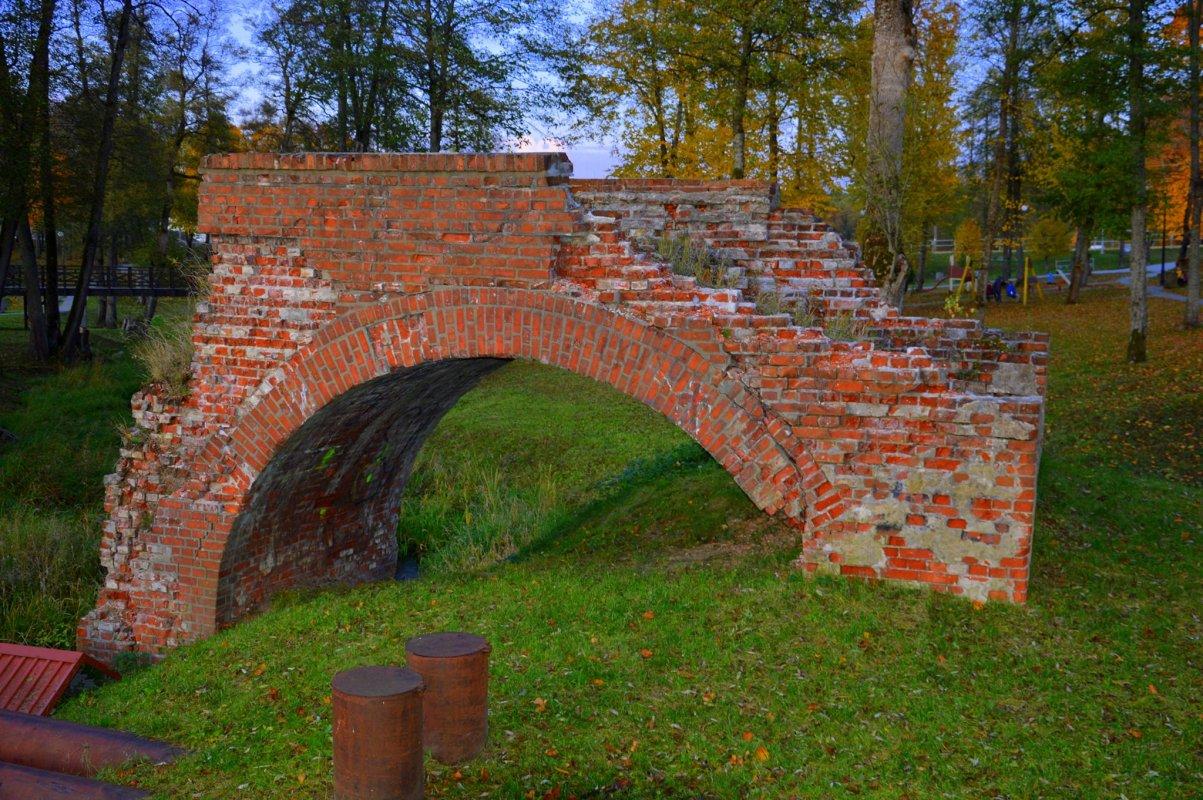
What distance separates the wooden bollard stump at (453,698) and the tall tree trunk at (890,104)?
755 centimetres

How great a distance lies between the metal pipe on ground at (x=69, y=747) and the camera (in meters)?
5.70

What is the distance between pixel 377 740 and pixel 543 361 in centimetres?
326

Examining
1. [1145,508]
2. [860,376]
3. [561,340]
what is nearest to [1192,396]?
[1145,508]

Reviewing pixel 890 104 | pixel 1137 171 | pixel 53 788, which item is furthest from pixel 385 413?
pixel 1137 171

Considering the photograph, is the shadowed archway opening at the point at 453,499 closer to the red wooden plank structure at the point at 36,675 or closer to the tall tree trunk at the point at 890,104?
the red wooden plank structure at the point at 36,675

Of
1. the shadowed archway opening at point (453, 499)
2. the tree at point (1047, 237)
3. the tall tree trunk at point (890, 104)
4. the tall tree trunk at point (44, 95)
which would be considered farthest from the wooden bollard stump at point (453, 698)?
the tree at point (1047, 237)

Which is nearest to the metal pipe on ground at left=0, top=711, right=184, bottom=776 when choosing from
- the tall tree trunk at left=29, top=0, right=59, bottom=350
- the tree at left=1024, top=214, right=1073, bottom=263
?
the tall tree trunk at left=29, top=0, right=59, bottom=350

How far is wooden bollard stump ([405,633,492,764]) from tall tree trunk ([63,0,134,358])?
19.3 meters

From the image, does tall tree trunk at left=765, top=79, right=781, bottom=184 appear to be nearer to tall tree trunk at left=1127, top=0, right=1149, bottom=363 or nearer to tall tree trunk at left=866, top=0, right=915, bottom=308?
tall tree trunk at left=1127, top=0, right=1149, bottom=363

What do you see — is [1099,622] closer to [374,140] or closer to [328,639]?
[328,639]

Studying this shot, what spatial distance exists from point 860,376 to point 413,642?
3.31 metres

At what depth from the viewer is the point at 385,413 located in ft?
29.9

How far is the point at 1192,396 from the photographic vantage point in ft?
50.3

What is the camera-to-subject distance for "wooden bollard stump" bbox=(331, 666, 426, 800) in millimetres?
4309
